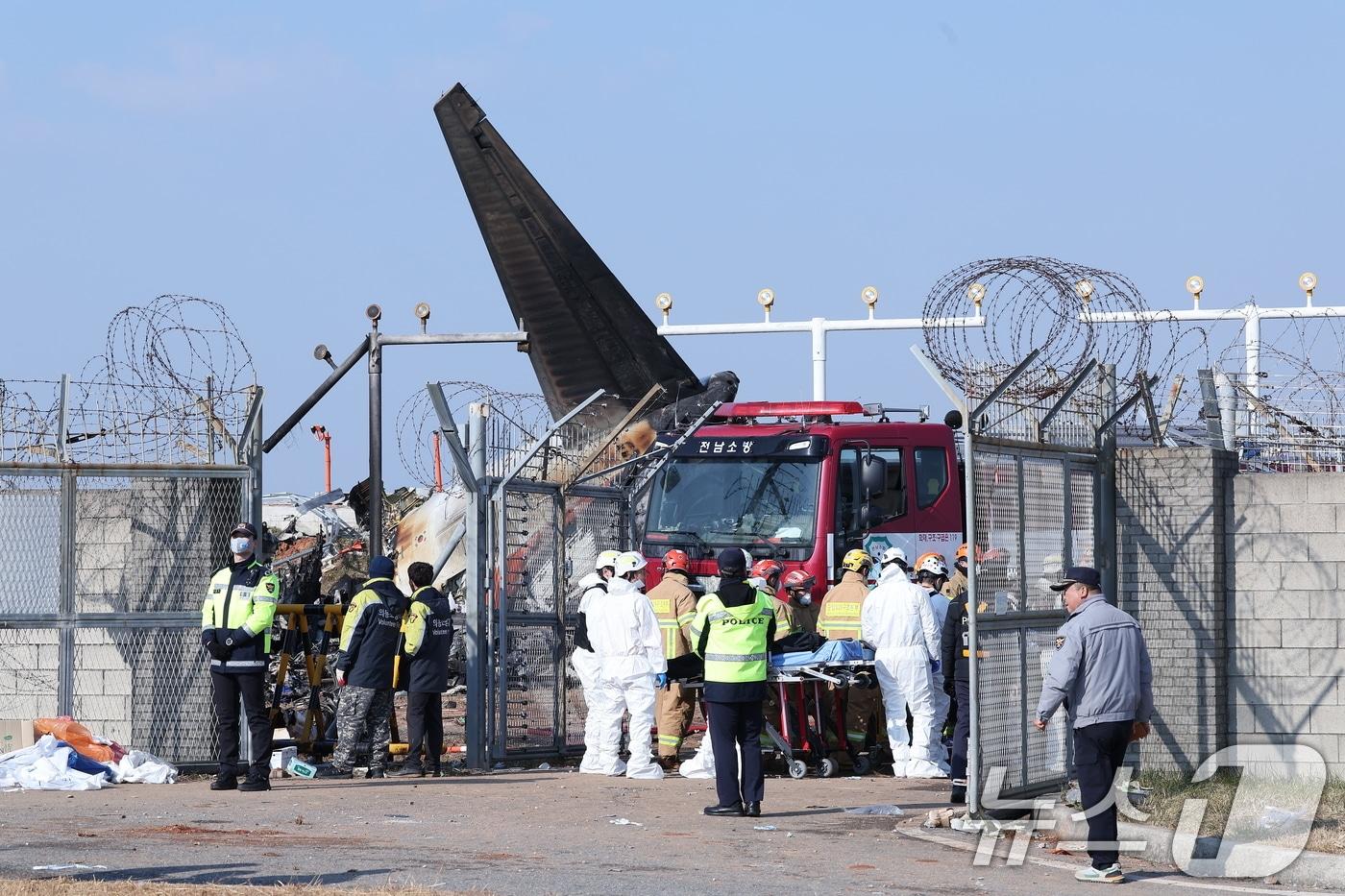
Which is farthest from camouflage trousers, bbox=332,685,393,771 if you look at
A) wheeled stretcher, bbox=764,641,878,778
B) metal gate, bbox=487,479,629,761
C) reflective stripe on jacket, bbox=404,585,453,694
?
wheeled stretcher, bbox=764,641,878,778

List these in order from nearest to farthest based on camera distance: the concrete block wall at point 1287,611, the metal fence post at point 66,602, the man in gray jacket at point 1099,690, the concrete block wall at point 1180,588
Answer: the man in gray jacket at point 1099,690 → the concrete block wall at point 1287,611 → the concrete block wall at point 1180,588 → the metal fence post at point 66,602

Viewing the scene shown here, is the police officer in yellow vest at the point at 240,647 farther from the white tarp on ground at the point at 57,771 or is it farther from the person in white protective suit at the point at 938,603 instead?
the person in white protective suit at the point at 938,603

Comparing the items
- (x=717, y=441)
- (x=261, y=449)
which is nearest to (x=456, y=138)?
(x=717, y=441)

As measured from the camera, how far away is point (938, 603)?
1448 cm

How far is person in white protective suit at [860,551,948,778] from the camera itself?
13945 millimetres

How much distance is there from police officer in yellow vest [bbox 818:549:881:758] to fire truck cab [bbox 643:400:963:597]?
1.78 m

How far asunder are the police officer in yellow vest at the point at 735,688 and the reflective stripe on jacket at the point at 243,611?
320 centimetres

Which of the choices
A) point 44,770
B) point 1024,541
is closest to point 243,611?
point 44,770

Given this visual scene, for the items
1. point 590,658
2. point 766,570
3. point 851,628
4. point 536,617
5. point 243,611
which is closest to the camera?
point 243,611

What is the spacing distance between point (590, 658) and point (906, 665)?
2.42m

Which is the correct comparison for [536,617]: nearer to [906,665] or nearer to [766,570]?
[766,570]

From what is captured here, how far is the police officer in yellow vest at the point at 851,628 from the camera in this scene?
14750mm

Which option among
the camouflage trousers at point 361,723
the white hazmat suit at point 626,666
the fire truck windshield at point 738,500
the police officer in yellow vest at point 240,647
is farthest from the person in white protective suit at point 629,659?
the fire truck windshield at point 738,500

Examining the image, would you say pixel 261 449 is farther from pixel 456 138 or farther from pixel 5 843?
pixel 456 138
